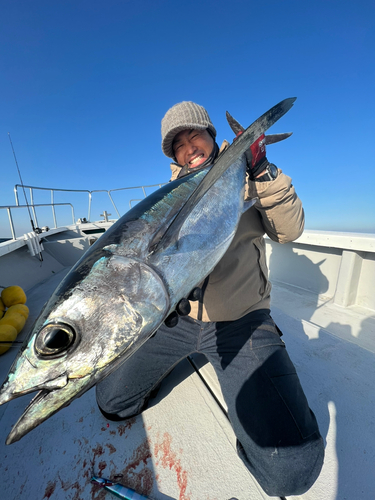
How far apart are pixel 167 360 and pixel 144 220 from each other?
108cm

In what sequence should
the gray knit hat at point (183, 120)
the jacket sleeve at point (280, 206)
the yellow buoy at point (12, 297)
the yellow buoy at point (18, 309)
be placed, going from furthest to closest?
the yellow buoy at point (12, 297)
the yellow buoy at point (18, 309)
the gray knit hat at point (183, 120)
the jacket sleeve at point (280, 206)

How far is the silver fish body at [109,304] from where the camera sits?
2.57 feet

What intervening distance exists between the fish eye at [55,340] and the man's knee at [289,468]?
1135 millimetres

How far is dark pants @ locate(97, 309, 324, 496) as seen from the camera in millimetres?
1128


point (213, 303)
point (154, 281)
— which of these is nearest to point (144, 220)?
point (154, 281)

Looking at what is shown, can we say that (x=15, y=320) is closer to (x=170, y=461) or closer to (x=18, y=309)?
(x=18, y=309)

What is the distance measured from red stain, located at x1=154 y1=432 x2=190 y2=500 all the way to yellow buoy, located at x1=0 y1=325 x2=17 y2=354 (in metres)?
1.92

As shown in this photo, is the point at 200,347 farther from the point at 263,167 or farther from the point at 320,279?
the point at 320,279

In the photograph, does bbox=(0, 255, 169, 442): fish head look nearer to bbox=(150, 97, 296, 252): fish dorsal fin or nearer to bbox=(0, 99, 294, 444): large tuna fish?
bbox=(0, 99, 294, 444): large tuna fish

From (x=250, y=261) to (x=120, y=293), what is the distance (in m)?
1.11

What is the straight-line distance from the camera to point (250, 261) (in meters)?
1.72

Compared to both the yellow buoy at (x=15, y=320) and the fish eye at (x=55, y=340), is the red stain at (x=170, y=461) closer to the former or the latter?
the fish eye at (x=55, y=340)

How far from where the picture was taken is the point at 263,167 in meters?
1.59

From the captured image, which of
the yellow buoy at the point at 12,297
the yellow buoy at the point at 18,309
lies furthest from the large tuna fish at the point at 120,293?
the yellow buoy at the point at 12,297
